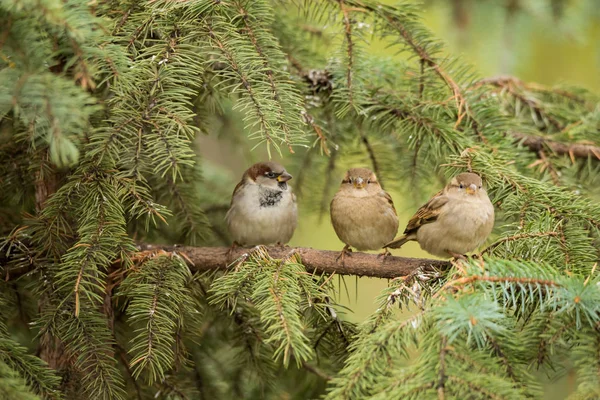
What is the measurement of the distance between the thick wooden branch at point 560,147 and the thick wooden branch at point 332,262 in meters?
0.81

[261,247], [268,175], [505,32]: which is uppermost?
[505,32]

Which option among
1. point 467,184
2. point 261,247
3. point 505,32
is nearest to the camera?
point 261,247

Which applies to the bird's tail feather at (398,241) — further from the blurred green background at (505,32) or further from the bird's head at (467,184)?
the bird's head at (467,184)

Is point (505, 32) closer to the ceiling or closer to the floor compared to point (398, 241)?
closer to the ceiling

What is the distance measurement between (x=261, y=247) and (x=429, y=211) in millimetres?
839

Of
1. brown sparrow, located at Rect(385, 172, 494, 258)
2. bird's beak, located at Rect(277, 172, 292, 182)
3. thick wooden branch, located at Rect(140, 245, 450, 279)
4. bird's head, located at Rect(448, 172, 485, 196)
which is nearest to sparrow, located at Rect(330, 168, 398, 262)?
bird's beak, located at Rect(277, 172, 292, 182)

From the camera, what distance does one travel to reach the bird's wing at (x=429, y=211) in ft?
8.55

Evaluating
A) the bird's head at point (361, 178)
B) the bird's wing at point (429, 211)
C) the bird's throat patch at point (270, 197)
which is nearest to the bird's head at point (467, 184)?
the bird's wing at point (429, 211)

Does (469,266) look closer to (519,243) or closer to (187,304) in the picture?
(519,243)

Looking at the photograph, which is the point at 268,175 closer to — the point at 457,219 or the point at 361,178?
the point at 361,178

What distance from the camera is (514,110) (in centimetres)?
294

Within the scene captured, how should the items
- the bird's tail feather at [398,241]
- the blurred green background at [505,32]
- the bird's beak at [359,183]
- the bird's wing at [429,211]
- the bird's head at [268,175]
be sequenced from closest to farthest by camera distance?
1. the bird's wing at [429,211]
2. the bird's tail feather at [398,241]
3. the bird's beak at [359,183]
4. the bird's head at [268,175]
5. the blurred green background at [505,32]

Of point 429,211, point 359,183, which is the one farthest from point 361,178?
point 429,211

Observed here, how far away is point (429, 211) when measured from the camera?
2.65 meters
